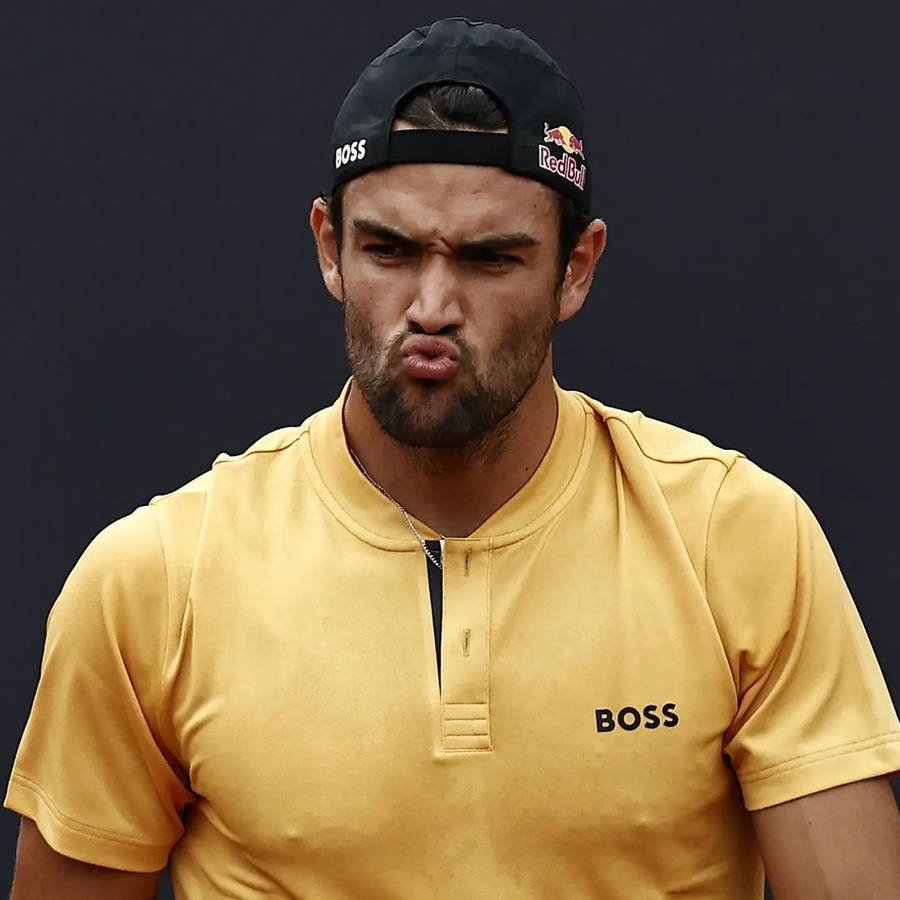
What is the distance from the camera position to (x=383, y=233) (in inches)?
88.7

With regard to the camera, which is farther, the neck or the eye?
the neck

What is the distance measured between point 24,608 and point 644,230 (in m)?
1.11

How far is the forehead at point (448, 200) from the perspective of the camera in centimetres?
224

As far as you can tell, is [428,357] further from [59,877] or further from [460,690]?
[59,877]

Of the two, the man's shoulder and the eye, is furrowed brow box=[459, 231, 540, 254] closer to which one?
the eye

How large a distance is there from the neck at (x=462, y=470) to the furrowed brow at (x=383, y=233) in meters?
0.21

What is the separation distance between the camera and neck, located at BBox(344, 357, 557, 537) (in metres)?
2.36

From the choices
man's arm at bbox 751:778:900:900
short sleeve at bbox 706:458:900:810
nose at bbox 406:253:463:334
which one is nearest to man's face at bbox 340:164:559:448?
nose at bbox 406:253:463:334

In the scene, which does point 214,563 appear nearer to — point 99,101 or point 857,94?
point 99,101

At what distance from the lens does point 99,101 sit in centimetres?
319

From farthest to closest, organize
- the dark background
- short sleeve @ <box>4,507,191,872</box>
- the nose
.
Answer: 1. the dark background
2. short sleeve @ <box>4,507,191,872</box>
3. the nose

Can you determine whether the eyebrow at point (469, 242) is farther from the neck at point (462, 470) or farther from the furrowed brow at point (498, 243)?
the neck at point (462, 470)

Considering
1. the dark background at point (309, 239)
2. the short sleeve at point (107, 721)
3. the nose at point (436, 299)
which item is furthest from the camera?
the dark background at point (309, 239)

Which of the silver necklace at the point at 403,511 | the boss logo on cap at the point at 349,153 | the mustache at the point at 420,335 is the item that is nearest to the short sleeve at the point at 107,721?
the silver necklace at the point at 403,511
